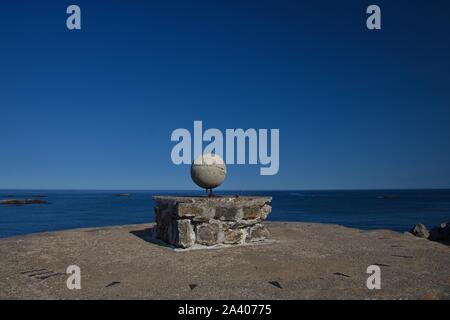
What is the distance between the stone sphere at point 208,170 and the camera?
40.1 ft

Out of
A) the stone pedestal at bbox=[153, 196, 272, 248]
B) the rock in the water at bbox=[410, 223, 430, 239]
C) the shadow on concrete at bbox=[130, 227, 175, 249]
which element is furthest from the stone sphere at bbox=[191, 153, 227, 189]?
the rock in the water at bbox=[410, 223, 430, 239]

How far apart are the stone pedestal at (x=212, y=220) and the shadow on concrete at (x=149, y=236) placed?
0.20 metres

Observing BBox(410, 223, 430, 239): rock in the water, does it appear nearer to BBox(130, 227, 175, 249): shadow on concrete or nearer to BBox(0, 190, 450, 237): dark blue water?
BBox(130, 227, 175, 249): shadow on concrete

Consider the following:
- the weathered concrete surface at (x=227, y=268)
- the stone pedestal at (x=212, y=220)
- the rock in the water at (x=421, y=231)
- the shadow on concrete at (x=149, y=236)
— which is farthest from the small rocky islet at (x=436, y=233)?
the shadow on concrete at (x=149, y=236)

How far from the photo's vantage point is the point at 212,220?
36.7 feet

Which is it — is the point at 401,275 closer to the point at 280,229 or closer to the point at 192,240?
the point at 192,240

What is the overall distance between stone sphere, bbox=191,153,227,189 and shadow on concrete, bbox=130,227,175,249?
7.93 ft

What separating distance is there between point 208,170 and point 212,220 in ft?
6.12

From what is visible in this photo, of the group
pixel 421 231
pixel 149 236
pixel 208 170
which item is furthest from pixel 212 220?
pixel 421 231

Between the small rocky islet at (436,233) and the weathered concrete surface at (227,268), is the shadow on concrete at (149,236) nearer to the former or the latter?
the weathered concrete surface at (227,268)

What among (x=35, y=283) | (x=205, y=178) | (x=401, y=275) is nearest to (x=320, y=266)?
(x=401, y=275)

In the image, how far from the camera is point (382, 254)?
10.4 meters

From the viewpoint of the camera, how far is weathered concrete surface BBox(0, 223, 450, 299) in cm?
668
